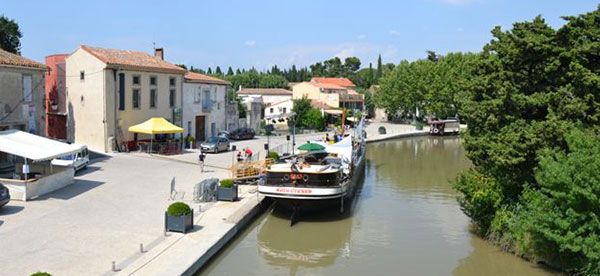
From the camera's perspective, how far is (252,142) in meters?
47.8

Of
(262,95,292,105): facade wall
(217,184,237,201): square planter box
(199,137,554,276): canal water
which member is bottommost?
(199,137,554,276): canal water

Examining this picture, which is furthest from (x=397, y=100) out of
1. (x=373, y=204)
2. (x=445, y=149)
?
(x=373, y=204)

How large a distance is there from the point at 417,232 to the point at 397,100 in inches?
2551

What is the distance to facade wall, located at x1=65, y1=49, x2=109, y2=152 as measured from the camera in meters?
35.6

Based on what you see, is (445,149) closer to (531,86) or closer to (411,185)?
(411,185)

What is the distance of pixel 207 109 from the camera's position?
1795 inches

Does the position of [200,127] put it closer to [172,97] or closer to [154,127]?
[172,97]

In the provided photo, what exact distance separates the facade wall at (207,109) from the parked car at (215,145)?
4848 mm

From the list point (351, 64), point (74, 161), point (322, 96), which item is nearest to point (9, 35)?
point (74, 161)

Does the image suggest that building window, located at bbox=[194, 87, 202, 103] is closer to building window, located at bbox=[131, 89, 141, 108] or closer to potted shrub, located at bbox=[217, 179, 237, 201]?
building window, located at bbox=[131, 89, 141, 108]

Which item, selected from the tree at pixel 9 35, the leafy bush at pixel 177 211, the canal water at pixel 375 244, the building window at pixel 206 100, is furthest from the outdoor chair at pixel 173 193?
the tree at pixel 9 35

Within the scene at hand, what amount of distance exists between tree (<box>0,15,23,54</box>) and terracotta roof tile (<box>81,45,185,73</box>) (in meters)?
18.9

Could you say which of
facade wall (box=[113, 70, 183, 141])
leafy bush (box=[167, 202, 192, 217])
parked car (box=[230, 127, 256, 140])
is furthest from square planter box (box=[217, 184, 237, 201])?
parked car (box=[230, 127, 256, 140])

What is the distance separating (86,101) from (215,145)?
924 cm
